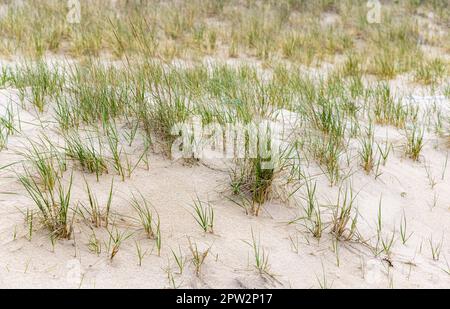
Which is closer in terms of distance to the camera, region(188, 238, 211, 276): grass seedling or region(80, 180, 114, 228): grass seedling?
region(188, 238, 211, 276): grass seedling

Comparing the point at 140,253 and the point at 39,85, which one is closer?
the point at 140,253

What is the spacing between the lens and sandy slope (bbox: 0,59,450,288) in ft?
6.51

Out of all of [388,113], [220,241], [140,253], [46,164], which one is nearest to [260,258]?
[220,241]

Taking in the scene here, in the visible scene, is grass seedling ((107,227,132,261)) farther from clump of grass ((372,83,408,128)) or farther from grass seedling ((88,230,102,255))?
clump of grass ((372,83,408,128))

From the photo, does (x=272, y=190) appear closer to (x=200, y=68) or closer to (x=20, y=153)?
(x=20, y=153)

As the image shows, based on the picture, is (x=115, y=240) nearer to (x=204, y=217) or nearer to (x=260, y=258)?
(x=204, y=217)

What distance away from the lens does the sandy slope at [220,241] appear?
6.51ft

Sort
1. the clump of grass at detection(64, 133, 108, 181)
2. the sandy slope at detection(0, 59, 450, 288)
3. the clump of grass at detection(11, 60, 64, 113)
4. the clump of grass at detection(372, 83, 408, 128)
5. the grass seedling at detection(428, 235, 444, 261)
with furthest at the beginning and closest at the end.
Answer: the clump of grass at detection(372, 83, 408, 128) < the clump of grass at detection(11, 60, 64, 113) < the clump of grass at detection(64, 133, 108, 181) < the grass seedling at detection(428, 235, 444, 261) < the sandy slope at detection(0, 59, 450, 288)

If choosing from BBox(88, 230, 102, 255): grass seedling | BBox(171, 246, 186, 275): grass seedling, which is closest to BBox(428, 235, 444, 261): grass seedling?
BBox(171, 246, 186, 275): grass seedling

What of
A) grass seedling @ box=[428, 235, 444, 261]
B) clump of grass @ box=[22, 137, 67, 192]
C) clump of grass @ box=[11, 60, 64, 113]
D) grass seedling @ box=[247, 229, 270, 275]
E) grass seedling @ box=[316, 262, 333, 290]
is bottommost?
grass seedling @ box=[428, 235, 444, 261]

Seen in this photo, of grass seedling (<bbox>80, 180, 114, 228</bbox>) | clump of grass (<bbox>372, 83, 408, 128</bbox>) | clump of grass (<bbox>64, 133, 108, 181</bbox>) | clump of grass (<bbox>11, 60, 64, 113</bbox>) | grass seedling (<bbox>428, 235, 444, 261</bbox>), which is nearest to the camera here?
grass seedling (<bbox>80, 180, 114, 228</bbox>)

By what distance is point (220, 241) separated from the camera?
2246 millimetres

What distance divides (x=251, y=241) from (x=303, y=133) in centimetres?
125
